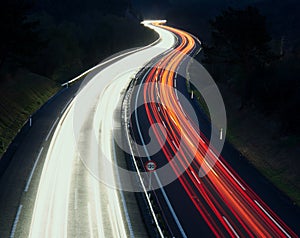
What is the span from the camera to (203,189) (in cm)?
3656

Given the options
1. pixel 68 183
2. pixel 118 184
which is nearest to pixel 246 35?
pixel 118 184

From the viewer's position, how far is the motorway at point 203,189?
30578 mm

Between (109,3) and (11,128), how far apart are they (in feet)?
415

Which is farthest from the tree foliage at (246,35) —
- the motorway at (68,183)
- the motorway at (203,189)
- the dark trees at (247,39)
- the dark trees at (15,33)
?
the dark trees at (15,33)

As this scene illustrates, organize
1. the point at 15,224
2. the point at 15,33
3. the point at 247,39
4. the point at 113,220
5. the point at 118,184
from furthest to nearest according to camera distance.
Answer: the point at 247,39 → the point at 15,33 → the point at 118,184 → the point at 113,220 → the point at 15,224

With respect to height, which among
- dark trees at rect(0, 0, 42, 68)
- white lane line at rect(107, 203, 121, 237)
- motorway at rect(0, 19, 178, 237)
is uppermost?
dark trees at rect(0, 0, 42, 68)

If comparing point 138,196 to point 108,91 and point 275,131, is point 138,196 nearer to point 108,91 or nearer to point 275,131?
point 275,131

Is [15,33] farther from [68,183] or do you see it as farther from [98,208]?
[98,208]

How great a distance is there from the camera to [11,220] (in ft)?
92.4

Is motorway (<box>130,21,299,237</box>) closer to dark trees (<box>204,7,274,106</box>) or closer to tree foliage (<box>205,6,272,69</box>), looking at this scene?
dark trees (<box>204,7,274,106</box>)

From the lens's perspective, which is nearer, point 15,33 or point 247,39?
point 15,33

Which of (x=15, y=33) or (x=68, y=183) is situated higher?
(x=15, y=33)

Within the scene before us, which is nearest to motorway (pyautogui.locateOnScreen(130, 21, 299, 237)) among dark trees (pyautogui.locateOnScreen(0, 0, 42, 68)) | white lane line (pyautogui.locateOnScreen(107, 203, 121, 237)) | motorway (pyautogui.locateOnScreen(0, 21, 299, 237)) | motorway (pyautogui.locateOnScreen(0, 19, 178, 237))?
motorway (pyautogui.locateOnScreen(0, 21, 299, 237))

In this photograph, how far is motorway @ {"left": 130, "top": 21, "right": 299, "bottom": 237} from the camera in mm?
30578
